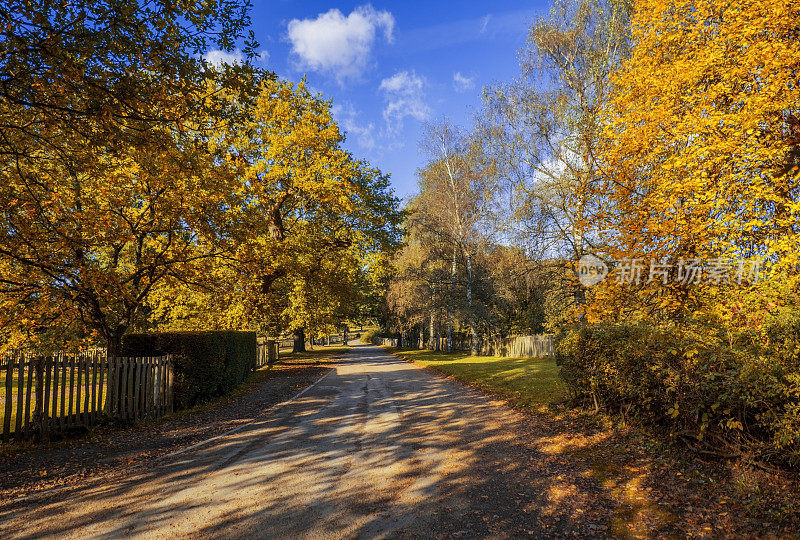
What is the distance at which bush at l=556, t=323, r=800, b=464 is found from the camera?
13.4 ft

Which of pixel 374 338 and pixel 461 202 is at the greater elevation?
pixel 461 202

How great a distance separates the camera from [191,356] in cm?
1027

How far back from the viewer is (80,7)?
538 cm

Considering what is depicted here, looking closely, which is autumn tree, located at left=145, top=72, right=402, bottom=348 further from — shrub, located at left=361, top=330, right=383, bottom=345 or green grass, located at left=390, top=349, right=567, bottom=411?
shrub, located at left=361, top=330, right=383, bottom=345

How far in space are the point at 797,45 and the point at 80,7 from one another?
11.3 meters

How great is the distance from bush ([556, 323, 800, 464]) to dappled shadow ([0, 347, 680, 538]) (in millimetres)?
1026

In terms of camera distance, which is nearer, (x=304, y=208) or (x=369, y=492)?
(x=369, y=492)

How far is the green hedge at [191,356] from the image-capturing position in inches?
388

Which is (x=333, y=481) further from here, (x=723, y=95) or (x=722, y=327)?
(x=723, y=95)

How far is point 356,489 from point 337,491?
228mm

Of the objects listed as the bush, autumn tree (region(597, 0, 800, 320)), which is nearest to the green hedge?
the bush

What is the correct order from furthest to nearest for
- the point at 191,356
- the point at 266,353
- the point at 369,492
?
the point at 266,353
the point at 191,356
the point at 369,492

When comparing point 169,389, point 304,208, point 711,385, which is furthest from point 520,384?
point 304,208

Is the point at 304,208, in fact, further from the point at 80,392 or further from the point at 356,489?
the point at 356,489
